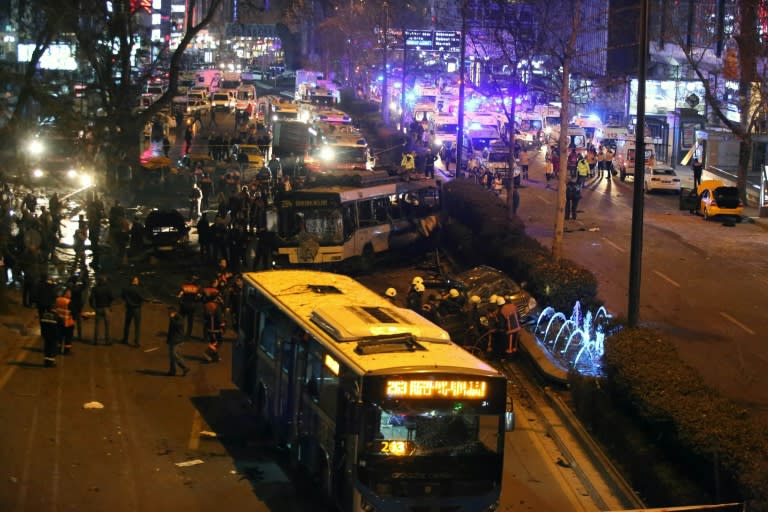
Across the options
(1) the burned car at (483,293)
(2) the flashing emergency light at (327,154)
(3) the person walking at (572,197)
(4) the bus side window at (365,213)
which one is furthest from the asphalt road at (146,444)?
(2) the flashing emergency light at (327,154)

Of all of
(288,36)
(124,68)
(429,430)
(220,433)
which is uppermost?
(288,36)

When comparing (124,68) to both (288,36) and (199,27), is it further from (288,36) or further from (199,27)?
(288,36)

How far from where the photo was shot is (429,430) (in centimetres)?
1112

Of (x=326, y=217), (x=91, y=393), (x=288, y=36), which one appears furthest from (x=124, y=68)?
(x=288, y=36)

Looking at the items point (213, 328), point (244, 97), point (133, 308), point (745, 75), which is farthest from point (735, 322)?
point (244, 97)

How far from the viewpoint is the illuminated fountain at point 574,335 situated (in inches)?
810

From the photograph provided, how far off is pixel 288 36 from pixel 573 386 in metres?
136

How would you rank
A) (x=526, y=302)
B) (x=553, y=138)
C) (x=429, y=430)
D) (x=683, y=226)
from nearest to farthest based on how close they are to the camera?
(x=429, y=430) < (x=526, y=302) < (x=683, y=226) < (x=553, y=138)

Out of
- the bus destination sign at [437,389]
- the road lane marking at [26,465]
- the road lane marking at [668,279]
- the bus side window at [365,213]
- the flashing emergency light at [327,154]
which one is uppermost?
the flashing emergency light at [327,154]

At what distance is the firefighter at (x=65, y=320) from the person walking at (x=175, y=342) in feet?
6.69

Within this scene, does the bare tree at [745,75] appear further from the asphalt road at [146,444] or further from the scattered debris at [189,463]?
the scattered debris at [189,463]

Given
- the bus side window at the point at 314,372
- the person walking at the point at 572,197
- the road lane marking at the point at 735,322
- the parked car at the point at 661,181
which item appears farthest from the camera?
the parked car at the point at 661,181

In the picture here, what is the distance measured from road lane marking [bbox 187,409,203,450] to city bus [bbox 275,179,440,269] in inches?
465

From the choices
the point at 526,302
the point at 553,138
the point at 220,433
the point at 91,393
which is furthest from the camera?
the point at 553,138
